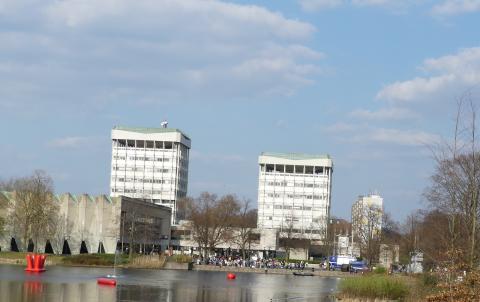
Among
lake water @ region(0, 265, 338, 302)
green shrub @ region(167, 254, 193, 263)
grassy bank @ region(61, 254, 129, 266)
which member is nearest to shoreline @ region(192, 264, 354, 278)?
green shrub @ region(167, 254, 193, 263)

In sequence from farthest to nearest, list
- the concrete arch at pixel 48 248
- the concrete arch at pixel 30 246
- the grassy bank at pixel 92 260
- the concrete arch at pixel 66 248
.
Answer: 1. the concrete arch at pixel 66 248
2. the concrete arch at pixel 48 248
3. the concrete arch at pixel 30 246
4. the grassy bank at pixel 92 260

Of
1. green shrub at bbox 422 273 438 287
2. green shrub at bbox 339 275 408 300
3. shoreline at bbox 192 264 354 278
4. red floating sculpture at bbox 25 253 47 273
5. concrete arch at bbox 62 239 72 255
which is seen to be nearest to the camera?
green shrub at bbox 422 273 438 287

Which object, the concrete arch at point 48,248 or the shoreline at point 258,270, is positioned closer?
the shoreline at point 258,270

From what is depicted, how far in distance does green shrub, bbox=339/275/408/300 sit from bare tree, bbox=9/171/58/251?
81468 millimetres

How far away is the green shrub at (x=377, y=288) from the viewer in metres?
52.1

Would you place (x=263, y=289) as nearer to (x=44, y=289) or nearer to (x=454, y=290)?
(x=44, y=289)

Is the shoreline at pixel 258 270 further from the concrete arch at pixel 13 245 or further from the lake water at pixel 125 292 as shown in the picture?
the lake water at pixel 125 292

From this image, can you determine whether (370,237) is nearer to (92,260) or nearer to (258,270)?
(258,270)

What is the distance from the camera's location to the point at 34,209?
12581cm

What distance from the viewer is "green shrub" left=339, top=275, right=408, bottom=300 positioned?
52.1 meters

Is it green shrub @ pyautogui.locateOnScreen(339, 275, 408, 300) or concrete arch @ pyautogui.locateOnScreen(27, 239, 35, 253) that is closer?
green shrub @ pyautogui.locateOnScreen(339, 275, 408, 300)

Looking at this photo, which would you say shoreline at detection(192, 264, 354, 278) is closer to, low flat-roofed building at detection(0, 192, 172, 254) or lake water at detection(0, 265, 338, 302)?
low flat-roofed building at detection(0, 192, 172, 254)

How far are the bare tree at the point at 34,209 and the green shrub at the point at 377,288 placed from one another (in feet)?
267

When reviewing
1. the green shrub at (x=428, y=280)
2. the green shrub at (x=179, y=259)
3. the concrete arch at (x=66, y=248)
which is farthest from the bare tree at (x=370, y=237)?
the green shrub at (x=428, y=280)
